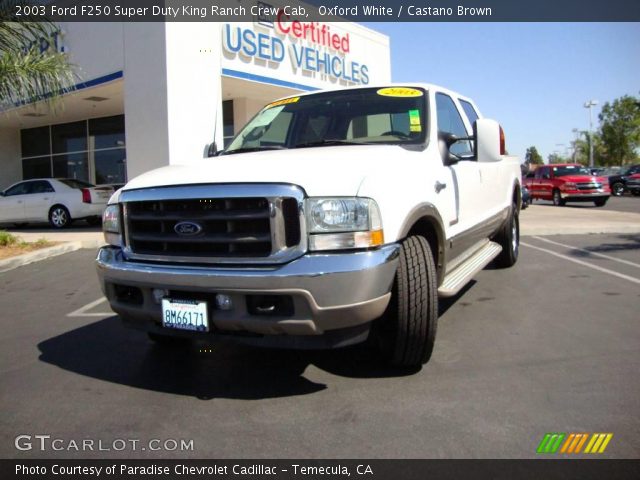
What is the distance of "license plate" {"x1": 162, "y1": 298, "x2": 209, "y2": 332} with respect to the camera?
2855mm

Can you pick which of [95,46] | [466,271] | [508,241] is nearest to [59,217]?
[95,46]

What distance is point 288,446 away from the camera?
2496 millimetres

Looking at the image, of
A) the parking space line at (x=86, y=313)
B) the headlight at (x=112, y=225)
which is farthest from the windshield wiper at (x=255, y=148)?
the parking space line at (x=86, y=313)

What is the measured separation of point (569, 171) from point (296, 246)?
1988 cm

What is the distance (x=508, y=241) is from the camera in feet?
21.2

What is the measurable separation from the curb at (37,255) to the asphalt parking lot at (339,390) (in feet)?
10.7

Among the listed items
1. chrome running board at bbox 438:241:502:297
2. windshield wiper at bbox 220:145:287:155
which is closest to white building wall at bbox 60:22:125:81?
windshield wiper at bbox 220:145:287:155

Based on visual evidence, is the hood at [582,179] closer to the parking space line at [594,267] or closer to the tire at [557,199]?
the tire at [557,199]

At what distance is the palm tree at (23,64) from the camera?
8.91 meters

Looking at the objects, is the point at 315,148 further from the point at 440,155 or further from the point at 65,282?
the point at 65,282

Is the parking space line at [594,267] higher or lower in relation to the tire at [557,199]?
lower

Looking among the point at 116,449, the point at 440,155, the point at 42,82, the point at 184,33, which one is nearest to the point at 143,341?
the point at 116,449

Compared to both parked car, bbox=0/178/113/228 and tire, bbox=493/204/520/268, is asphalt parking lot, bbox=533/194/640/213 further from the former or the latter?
parked car, bbox=0/178/113/228

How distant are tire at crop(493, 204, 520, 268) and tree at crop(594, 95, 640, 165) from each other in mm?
49279
